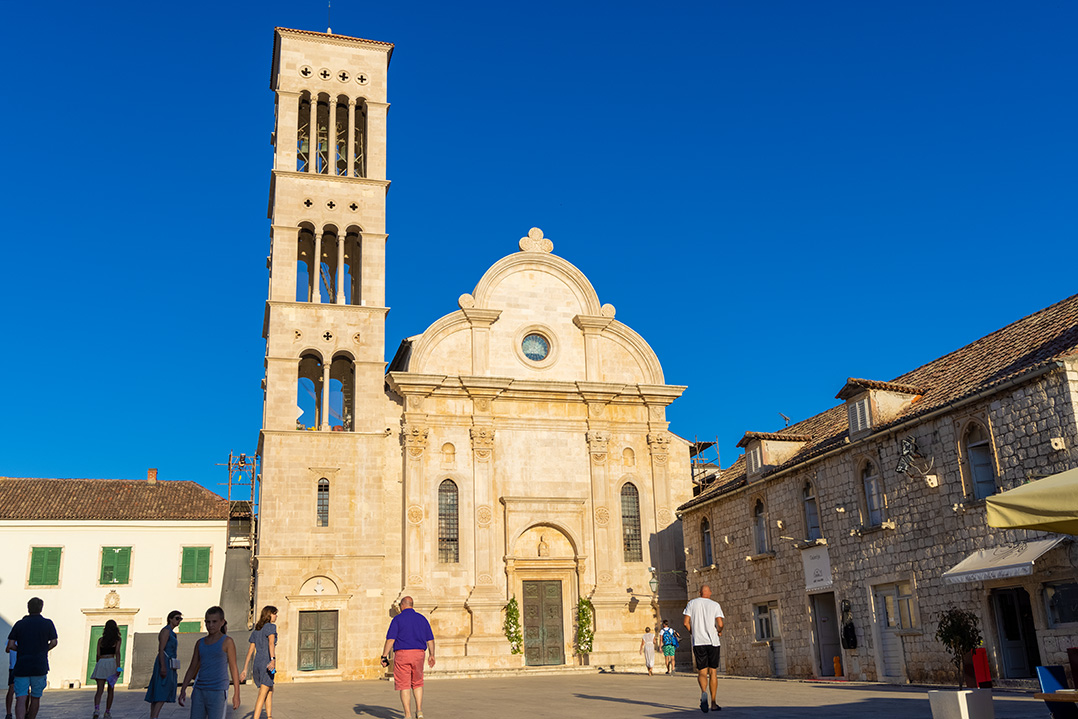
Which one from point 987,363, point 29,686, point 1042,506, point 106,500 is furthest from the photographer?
point 106,500

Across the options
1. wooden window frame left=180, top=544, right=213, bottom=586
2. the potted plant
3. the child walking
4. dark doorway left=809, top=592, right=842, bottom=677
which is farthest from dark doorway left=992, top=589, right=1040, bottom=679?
wooden window frame left=180, top=544, right=213, bottom=586

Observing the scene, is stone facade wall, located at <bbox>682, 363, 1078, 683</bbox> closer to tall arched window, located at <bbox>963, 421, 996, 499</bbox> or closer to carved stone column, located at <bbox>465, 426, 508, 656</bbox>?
tall arched window, located at <bbox>963, 421, 996, 499</bbox>

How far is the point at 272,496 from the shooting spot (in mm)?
30562

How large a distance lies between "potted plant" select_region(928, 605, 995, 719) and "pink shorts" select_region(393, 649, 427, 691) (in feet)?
22.3

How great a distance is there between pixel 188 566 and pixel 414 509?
10.4 m

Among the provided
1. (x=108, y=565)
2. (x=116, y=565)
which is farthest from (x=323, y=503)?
(x=108, y=565)

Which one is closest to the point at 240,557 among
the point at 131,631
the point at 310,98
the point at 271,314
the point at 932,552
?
the point at 131,631

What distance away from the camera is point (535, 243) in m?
36.6

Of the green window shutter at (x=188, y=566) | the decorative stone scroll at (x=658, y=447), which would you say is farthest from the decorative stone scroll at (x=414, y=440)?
the green window shutter at (x=188, y=566)

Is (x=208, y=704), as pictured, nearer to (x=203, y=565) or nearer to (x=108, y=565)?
(x=203, y=565)

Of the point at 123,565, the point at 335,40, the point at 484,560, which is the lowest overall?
the point at 484,560

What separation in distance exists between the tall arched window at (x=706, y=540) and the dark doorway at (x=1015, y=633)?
13.1 metres

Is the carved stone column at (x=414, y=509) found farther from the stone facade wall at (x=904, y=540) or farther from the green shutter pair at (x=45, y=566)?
the green shutter pair at (x=45, y=566)

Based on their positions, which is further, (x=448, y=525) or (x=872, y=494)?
(x=448, y=525)
